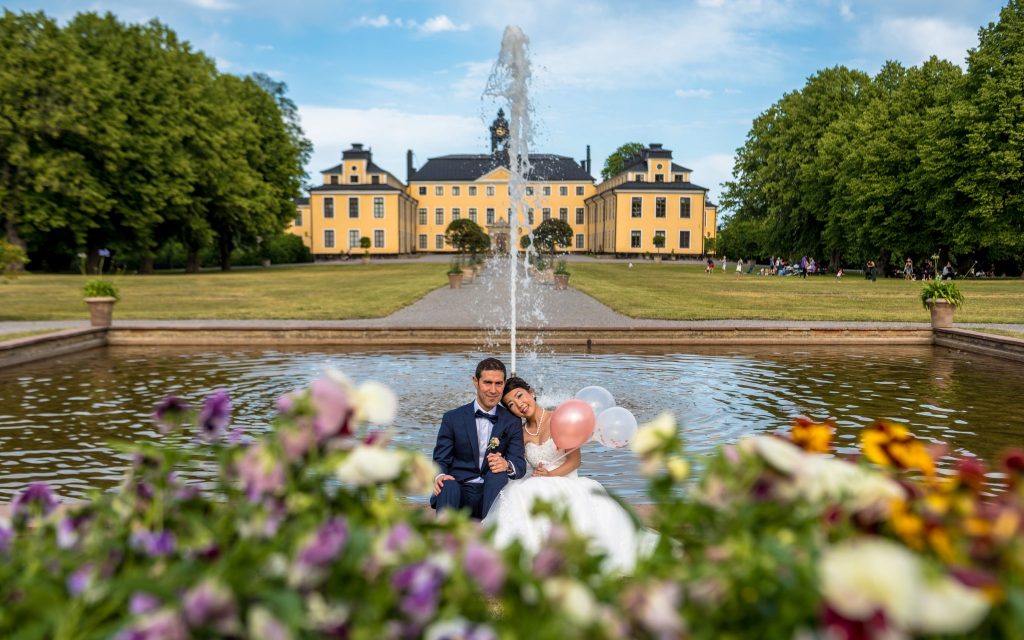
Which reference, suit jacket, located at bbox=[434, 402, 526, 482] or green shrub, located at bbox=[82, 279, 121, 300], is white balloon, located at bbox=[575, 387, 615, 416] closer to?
suit jacket, located at bbox=[434, 402, 526, 482]

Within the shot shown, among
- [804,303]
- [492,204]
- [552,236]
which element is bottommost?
[804,303]

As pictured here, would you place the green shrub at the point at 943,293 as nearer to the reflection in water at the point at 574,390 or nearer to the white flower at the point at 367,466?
the reflection in water at the point at 574,390

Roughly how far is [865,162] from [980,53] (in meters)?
7.27

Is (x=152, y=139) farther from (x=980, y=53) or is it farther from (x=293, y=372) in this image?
(x=980, y=53)

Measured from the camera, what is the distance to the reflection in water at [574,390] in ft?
25.6

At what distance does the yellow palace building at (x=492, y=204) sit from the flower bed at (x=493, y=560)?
72967 mm

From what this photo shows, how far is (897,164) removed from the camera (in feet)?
152

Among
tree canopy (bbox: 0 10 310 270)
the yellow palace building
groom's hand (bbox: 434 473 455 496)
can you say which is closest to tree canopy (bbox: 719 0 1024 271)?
the yellow palace building

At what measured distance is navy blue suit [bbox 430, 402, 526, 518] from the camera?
5.32 m

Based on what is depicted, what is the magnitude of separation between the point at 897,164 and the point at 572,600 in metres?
50.4

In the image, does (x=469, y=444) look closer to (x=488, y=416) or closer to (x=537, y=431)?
(x=488, y=416)

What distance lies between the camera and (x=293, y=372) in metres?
12.4

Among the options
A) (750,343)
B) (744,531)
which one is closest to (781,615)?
(744,531)

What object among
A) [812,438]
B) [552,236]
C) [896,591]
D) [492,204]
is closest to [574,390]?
[812,438]
